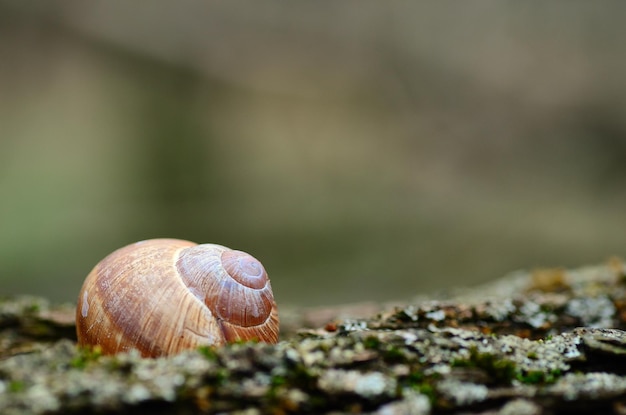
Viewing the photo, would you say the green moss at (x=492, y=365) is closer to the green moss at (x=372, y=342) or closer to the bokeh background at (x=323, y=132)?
the green moss at (x=372, y=342)

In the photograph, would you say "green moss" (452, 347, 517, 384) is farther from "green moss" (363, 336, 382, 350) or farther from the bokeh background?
the bokeh background

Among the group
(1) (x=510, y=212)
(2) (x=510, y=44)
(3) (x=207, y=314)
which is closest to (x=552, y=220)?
(1) (x=510, y=212)

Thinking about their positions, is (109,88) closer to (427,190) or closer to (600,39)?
(427,190)

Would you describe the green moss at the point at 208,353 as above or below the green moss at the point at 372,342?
below

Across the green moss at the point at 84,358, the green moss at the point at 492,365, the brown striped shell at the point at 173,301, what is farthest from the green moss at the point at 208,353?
the green moss at the point at 492,365

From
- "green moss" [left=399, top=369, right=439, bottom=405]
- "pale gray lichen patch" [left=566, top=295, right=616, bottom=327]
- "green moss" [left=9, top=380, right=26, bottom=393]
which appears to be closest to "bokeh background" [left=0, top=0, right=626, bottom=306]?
"pale gray lichen patch" [left=566, top=295, right=616, bottom=327]

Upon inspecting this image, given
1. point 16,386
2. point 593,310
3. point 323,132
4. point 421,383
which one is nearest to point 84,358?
point 16,386
